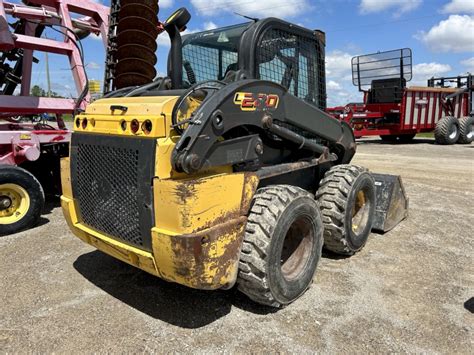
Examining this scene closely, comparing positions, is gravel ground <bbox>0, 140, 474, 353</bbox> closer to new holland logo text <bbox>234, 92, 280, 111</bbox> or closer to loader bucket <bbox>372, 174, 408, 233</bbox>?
loader bucket <bbox>372, 174, 408, 233</bbox>

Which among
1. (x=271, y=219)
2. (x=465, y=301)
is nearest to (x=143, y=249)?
(x=271, y=219)

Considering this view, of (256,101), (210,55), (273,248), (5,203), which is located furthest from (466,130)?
(5,203)

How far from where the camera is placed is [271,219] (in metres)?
2.93

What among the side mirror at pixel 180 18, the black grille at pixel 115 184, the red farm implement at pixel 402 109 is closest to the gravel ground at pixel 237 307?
the black grille at pixel 115 184

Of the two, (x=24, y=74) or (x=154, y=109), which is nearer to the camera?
(x=154, y=109)

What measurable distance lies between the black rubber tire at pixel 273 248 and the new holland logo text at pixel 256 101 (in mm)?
622

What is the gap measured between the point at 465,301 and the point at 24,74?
24.6 ft

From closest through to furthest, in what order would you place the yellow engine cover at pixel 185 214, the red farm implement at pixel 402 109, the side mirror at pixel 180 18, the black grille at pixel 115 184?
the yellow engine cover at pixel 185 214, the black grille at pixel 115 184, the side mirror at pixel 180 18, the red farm implement at pixel 402 109

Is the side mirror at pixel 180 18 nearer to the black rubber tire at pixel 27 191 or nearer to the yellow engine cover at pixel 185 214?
the yellow engine cover at pixel 185 214

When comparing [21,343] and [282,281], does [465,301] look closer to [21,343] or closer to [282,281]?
[282,281]

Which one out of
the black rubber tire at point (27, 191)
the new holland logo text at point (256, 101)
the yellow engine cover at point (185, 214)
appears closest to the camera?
the yellow engine cover at point (185, 214)

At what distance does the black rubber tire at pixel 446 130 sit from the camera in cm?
1474

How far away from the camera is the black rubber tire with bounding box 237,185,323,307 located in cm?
288

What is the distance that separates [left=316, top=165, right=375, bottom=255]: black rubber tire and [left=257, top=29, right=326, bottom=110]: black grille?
2.54 ft
